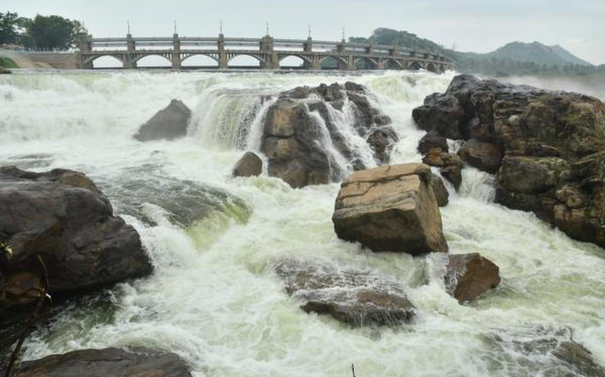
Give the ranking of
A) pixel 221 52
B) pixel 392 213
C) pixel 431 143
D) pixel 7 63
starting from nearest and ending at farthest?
pixel 392 213 < pixel 431 143 < pixel 7 63 < pixel 221 52

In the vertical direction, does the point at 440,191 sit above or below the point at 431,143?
below

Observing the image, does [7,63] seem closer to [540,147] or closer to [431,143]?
[431,143]

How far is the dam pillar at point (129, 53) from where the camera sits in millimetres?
46500

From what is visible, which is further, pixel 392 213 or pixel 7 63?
pixel 7 63

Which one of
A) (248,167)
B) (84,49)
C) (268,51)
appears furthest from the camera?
(268,51)

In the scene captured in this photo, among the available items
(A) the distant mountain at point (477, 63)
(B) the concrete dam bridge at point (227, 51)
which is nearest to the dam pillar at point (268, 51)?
(B) the concrete dam bridge at point (227, 51)

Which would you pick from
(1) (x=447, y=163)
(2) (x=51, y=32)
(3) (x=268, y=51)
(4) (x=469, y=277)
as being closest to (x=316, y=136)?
(1) (x=447, y=163)

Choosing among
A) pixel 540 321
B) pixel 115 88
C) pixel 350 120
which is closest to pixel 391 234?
pixel 540 321

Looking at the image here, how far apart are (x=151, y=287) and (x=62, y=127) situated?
1466 cm

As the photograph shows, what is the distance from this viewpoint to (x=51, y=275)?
300 inches

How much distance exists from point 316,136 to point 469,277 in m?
8.56

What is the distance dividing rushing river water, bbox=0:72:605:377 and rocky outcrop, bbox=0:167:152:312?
431 millimetres

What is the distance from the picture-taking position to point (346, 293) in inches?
315

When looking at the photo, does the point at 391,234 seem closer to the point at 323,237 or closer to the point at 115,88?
the point at 323,237
